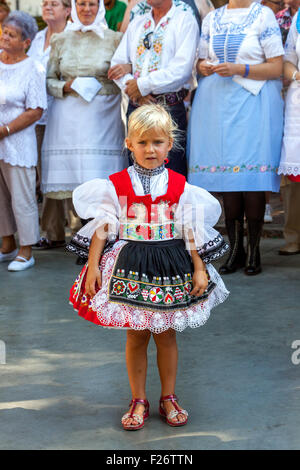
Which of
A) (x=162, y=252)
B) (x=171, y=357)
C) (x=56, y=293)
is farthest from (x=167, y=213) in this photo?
(x=56, y=293)

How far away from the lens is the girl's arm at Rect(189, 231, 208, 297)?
8.87 ft

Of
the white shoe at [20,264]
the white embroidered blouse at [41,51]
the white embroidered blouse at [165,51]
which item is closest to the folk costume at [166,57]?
the white embroidered blouse at [165,51]

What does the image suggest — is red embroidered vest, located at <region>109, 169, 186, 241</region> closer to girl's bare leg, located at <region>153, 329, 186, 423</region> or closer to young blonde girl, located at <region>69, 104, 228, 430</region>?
young blonde girl, located at <region>69, 104, 228, 430</region>

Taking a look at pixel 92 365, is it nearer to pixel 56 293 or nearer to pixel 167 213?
pixel 167 213

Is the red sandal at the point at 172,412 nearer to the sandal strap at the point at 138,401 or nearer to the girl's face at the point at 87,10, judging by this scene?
the sandal strap at the point at 138,401

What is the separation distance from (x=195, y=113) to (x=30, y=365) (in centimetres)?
231

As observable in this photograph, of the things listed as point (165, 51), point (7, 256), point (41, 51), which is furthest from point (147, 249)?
point (41, 51)

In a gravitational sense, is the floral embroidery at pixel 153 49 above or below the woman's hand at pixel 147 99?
above

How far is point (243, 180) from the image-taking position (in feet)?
15.9

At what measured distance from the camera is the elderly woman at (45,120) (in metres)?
5.97

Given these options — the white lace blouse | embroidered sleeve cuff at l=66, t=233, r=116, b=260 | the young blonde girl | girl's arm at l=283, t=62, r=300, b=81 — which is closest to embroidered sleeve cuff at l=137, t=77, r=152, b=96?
the white lace blouse

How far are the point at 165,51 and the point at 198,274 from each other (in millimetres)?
2617

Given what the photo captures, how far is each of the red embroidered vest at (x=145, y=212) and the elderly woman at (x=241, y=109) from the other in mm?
2102

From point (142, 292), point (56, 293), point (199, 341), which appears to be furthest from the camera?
point (56, 293)
